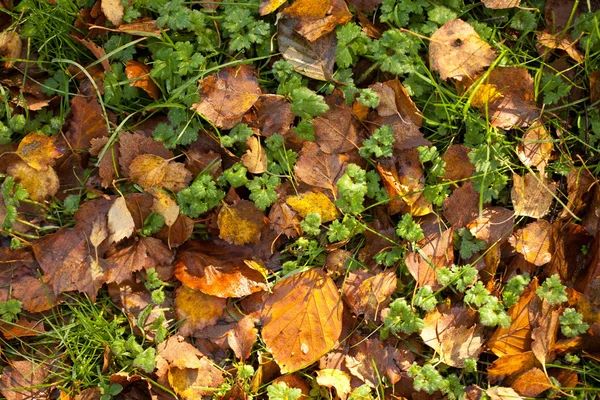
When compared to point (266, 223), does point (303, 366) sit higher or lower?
lower

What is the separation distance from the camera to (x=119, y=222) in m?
2.68

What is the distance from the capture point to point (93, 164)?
2812 millimetres

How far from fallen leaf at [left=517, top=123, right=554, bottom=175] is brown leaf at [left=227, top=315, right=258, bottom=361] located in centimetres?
141

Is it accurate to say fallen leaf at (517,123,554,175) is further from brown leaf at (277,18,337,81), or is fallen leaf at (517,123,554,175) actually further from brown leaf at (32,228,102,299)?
brown leaf at (32,228,102,299)

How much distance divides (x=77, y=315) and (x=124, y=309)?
0.21 m

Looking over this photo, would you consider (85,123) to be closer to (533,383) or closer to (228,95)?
(228,95)

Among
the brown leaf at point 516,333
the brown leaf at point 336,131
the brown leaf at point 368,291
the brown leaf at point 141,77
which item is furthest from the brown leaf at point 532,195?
the brown leaf at point 141,77

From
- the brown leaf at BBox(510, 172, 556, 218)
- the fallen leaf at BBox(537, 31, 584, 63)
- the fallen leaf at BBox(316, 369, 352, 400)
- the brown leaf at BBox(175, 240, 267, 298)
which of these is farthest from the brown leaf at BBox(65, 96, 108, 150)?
the fallen leaf at BBox(537, 31, 584, 63)

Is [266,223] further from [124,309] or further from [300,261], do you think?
[124,309]

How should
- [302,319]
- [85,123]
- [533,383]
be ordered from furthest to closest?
[85,123] < [302,319] < [533,383]

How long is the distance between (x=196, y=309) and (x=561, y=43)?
79.7 inches

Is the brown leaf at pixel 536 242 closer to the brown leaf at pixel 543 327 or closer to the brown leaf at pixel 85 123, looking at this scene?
the brown leaf at pixel 543 327

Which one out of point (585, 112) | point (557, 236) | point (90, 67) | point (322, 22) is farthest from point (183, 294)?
point (585, 112)

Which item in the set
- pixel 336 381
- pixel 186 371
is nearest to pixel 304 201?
pixel 336 381
